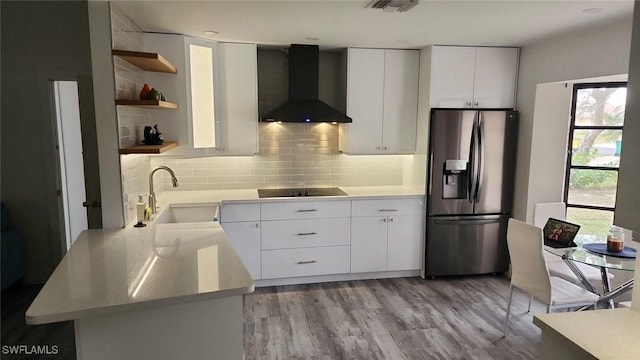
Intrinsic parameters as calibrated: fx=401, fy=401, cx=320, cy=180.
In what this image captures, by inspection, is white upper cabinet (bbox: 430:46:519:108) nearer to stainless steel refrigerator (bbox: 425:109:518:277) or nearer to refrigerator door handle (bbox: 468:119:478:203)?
stainless steel refrigerator (bbox: 425:109:518:277)

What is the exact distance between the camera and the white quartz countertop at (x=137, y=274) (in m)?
1.64

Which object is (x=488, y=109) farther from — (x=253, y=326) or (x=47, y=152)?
(x=47, y=152)

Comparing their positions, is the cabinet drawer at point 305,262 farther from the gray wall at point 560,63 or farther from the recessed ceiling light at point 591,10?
the recessed ceiling light at point 591,10

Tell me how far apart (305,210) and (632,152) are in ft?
9.76

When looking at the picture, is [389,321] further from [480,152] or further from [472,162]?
[480,152]

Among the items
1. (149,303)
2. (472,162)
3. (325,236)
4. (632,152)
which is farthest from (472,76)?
(149,303)

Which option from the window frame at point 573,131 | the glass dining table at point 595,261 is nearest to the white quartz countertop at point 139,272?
the glass dining table at point 595,261

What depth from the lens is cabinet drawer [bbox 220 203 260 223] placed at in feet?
12.7

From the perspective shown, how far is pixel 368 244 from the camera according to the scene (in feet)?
13.9

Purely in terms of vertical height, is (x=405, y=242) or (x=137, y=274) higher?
(x=137, y=274)

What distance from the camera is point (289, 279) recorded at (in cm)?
416

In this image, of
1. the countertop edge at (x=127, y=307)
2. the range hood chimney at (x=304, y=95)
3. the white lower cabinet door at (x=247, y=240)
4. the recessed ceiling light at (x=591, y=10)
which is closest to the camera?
the countertop edge at (x=127, y=307)

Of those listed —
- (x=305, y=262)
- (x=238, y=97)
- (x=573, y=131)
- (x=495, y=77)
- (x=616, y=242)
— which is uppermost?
(x=495, y=77)

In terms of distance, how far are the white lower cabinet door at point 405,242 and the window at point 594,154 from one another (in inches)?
61.3
